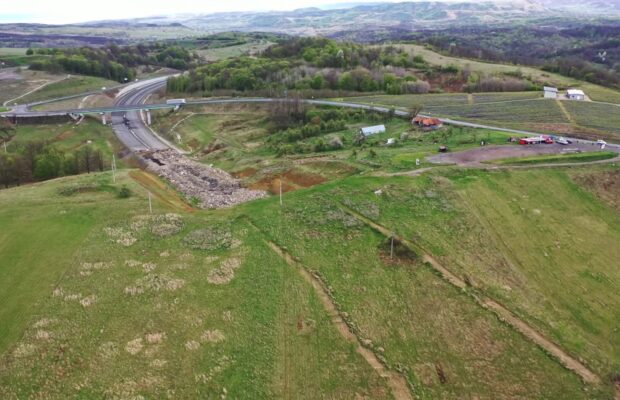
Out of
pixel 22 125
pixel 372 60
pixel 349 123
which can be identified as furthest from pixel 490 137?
pixel 22 125

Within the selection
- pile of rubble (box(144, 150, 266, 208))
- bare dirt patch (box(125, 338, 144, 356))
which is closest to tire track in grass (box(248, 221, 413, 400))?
bare dirt patch (box(125, 338, 144, 356))

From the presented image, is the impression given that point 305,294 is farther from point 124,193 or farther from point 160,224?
point 124,193

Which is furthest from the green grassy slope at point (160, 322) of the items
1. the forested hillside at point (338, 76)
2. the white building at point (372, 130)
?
the forested hillside at point (338, 76)

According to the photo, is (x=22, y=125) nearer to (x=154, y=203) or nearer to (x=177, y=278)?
(x=154, y=203)

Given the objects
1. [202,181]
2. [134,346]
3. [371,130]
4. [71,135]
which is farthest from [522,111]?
[71,135]

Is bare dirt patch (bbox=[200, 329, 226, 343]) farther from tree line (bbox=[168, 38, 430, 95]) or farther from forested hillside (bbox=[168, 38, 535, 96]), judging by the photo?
tree line (bbox=[168, 38, 430, 95])

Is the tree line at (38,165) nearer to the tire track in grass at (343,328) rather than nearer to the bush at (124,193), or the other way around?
the bush at (124,193)
